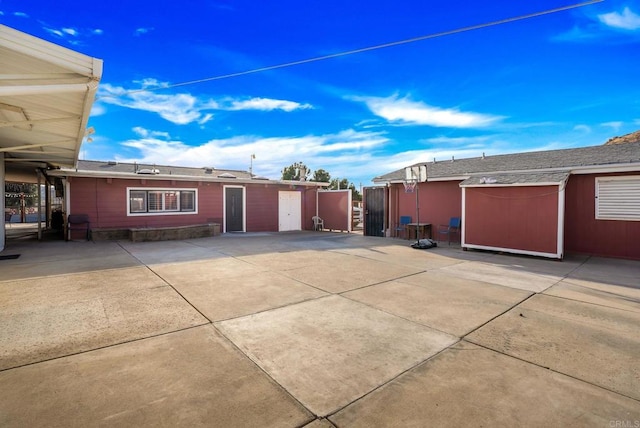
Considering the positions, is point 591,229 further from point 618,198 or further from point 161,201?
point 161,201

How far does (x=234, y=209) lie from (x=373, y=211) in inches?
246

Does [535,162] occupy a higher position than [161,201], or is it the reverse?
[535,162]

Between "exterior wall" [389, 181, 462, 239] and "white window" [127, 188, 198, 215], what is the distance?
841 centimetres

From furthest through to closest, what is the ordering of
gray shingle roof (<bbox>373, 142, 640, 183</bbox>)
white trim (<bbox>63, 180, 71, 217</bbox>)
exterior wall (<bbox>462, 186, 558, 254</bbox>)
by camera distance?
white trim (<bbox>63, 180, 71, 217</bbox>)
gray shingle roof (<bbox>373, 142, 640, 183</bbox>)
exterior wall (<bbox>462, 186, 558, 254</bbox>)

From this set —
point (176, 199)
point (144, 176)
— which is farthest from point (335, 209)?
point (144, 176)

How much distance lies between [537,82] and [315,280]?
10162mm

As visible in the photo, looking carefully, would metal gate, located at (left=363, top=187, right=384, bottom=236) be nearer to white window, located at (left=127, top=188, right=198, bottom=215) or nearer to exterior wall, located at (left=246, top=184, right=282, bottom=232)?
exterior wall, located at (left=246, top=184, right=282, bottom=232)

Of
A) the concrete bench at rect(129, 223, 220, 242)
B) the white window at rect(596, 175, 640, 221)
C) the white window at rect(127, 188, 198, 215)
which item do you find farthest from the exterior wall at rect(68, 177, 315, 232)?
the white window at rect(596, 175, 640, 221)

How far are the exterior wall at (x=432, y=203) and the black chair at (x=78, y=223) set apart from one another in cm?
1132

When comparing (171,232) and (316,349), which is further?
(171,232)

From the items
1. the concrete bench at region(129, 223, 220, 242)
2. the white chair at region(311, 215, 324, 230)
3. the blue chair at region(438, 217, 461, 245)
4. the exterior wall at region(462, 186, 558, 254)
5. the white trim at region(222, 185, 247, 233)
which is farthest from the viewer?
the white chair at region(311, 215, 324, 230)

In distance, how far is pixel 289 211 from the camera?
50.6ft

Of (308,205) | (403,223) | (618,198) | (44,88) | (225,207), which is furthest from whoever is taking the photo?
(308,205)

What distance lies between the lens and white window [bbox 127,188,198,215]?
11.7 metres
